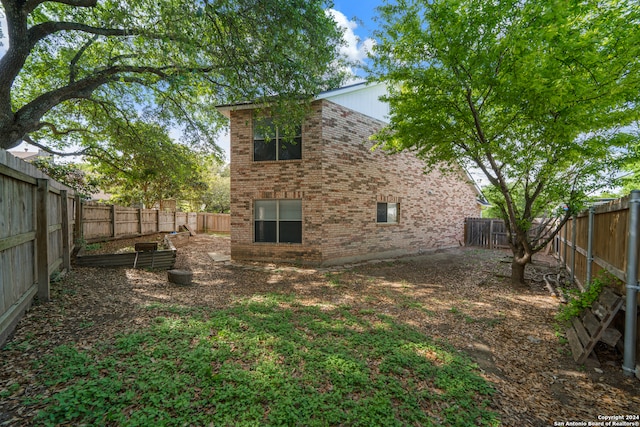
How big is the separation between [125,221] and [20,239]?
1185 centimetres

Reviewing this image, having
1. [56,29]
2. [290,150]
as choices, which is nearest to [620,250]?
[290,150]

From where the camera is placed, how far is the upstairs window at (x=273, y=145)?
10.2 metres

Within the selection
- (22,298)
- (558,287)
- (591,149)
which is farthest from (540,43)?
(22,298)

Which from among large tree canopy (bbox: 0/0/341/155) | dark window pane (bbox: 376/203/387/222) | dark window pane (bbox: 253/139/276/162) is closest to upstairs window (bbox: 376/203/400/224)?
dark window pane (bbox: 376/203/387/222)

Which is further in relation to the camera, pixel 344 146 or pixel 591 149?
pixel 344 146

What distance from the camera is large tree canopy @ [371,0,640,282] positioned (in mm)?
5547

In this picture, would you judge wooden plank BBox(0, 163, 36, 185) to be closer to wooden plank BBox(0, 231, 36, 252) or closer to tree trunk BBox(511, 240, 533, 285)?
wooden plank BBox(0, 231, 36, 252)

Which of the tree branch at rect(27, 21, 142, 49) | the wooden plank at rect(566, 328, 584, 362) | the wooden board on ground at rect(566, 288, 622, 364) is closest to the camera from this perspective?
the wooden board on ground at rect(566, 288, 622, 364)

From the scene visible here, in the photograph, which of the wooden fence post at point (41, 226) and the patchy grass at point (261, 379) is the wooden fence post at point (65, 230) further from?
the patchy grass at point (261, 379)

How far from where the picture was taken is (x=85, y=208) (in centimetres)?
1082

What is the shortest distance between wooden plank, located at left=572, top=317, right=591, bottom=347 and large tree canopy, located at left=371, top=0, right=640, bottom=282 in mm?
3233

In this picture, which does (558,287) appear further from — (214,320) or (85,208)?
(85,208)

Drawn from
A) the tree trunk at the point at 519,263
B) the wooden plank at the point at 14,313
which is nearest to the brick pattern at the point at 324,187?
the tree trunk at the point at 519,263

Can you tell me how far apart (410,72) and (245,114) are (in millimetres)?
6026
